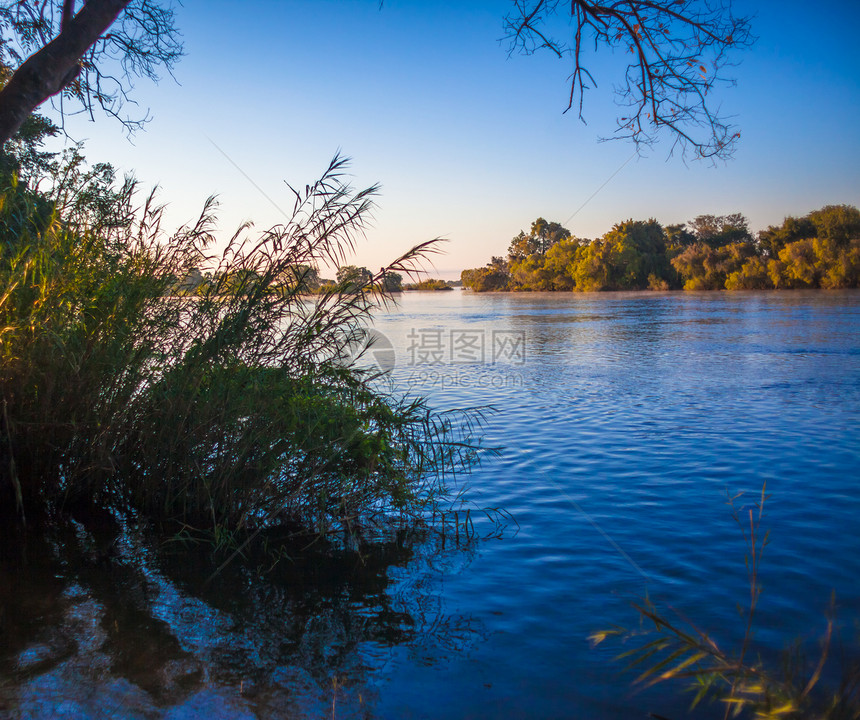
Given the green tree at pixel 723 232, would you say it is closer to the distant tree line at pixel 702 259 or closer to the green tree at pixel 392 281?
the distant tree line at pixel 702 259

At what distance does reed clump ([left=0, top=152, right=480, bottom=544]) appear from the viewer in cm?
618

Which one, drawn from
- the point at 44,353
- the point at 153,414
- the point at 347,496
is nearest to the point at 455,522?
the point at 347,496

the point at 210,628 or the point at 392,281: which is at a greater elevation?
the point at 392,281

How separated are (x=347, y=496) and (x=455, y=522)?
165 cm

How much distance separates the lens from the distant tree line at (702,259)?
78.5m

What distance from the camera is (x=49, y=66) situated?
6520 millimetres

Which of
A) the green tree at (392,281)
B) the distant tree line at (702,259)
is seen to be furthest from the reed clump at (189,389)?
the distant tree line at (702,259)

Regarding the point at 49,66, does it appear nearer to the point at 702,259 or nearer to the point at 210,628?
the point at 210,628

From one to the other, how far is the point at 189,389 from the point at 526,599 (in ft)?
12.8

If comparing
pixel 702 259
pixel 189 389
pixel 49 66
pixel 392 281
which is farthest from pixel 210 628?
pixel 702 259

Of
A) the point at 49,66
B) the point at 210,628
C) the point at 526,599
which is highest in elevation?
the point at 49,66

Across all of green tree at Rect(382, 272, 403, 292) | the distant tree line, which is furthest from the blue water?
the distant tree line

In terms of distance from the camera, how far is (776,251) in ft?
297

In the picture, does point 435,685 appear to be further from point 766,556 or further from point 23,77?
point 23,77
